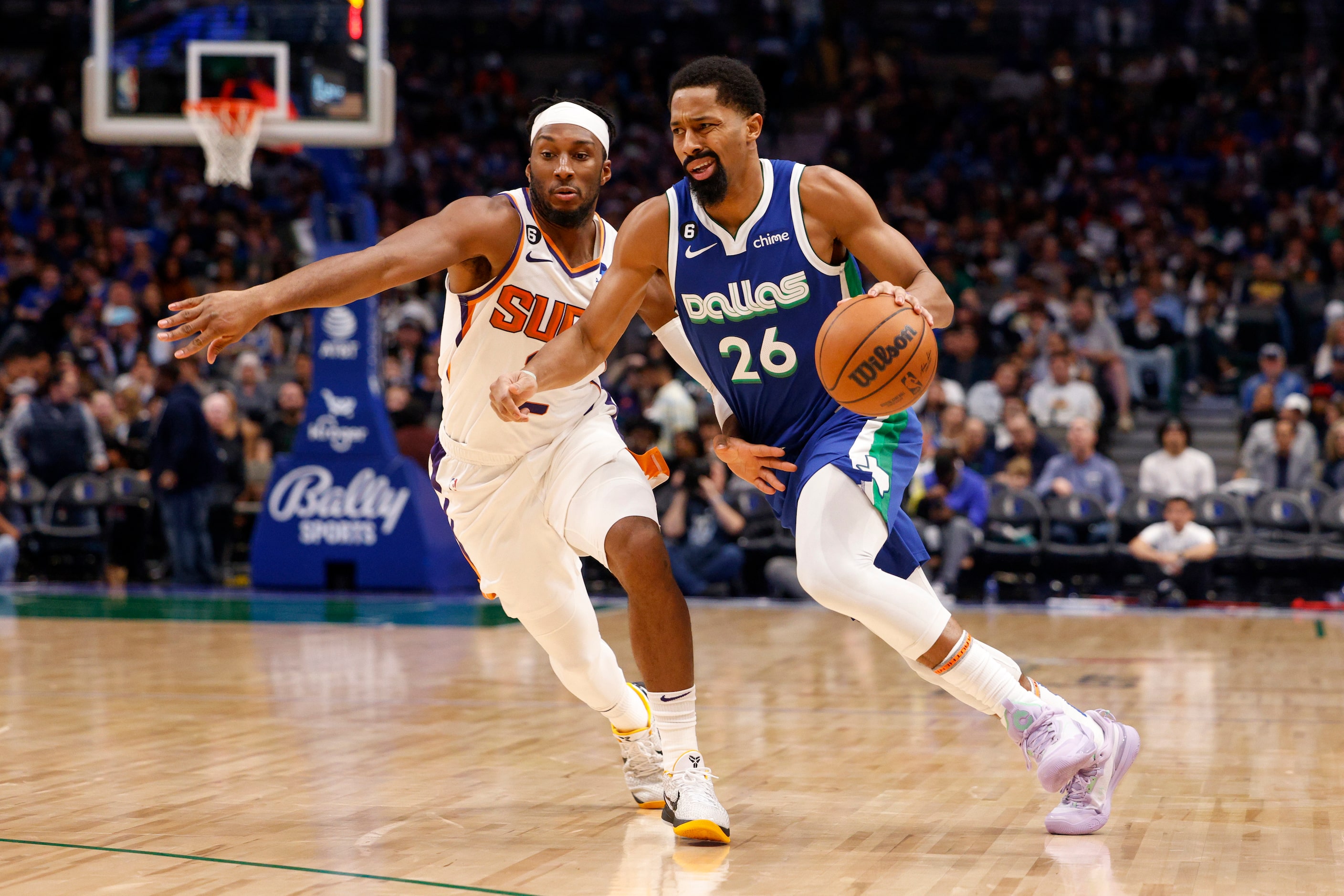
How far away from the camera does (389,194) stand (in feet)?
66.0

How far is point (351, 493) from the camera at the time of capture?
12547 millimetres

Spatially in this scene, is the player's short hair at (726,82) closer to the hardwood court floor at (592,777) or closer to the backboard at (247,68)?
the hardwood court floor at (592,777)

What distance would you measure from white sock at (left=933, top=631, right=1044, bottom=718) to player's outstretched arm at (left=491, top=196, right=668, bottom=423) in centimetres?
131

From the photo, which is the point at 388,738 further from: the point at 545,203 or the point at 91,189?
the point at 91,189

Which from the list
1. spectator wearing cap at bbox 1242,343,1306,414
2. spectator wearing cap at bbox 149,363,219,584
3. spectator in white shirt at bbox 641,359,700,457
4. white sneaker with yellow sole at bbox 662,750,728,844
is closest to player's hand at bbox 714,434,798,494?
white sneaker with yellow sole at bbox 662,750,728,844

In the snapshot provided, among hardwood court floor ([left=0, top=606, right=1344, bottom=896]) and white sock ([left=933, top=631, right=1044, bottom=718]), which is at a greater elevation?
white sock ([left=933, top=631, right=1044, bottom=718])

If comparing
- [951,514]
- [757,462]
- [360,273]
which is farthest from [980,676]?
[951,514]

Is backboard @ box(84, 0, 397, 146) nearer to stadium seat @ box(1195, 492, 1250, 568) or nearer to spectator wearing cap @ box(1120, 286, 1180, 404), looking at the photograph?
stadium seat @ box(1195, 492, 1250, 568)

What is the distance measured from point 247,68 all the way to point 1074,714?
9256mm

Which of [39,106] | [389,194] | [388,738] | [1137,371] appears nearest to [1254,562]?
[1137,371]

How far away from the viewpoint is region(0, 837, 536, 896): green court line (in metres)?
3.57

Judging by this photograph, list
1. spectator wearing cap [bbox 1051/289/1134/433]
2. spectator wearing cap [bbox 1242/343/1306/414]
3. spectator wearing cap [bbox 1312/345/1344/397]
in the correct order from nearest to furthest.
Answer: spectator wearing cap [bbox 1312/345/1344/397]
spectator wearing cap [bbox 1242/343/1306/414]
spectator wearing cap [bbox 1051/289/1134/433]

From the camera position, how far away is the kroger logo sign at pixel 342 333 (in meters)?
12.5

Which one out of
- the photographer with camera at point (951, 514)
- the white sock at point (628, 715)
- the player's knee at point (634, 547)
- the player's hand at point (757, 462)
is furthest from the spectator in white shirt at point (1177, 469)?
the player's knee at point (634, 547)
